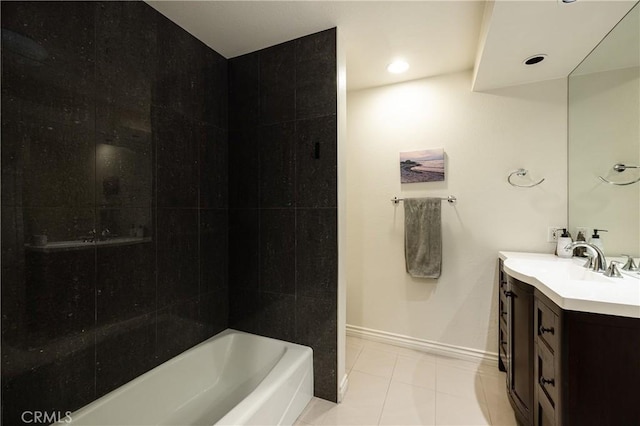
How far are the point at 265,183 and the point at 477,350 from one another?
7.16 feet

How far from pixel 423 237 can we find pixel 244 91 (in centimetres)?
187

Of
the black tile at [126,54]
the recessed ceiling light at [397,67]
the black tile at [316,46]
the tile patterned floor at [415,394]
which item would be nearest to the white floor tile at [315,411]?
the tile patterned floor at [415,394]

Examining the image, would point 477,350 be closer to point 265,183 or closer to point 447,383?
point 447,383

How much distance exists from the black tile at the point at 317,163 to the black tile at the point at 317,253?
0.09m

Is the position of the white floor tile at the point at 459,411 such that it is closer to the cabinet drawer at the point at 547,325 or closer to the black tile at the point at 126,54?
the cabinet drawer at the point at 547,325

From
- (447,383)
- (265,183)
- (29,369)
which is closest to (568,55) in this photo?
(265,183)

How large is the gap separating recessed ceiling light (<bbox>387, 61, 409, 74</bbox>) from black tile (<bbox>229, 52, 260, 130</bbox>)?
105 cm

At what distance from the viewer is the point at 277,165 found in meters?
1.83

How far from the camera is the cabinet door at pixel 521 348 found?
1272 mm

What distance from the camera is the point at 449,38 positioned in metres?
1.72

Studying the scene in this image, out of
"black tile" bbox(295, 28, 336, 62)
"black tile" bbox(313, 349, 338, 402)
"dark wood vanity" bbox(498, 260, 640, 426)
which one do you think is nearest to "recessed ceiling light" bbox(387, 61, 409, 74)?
"black tile" bbox(295, 28, 336, 62)

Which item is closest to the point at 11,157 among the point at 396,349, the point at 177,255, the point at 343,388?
the point at 177,255

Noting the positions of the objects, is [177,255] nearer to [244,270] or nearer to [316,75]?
[244,270]

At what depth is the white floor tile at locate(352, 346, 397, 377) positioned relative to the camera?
198cm
